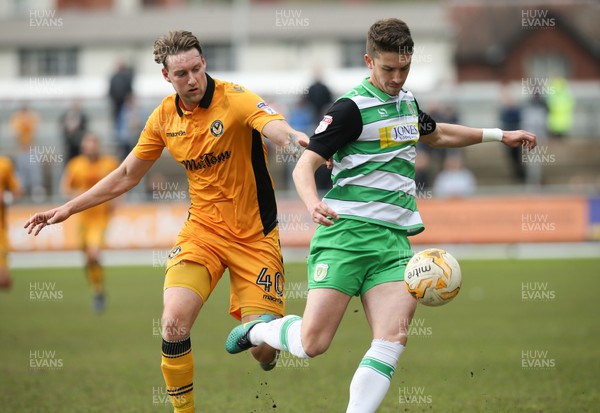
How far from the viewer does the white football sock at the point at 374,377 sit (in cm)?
617

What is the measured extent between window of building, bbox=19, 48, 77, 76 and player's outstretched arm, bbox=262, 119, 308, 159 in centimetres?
4754

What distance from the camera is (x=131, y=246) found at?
23922 millimetres

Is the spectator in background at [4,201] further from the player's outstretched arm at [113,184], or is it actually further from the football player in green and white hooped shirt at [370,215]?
the football player in green and white hooped shirt at [370,215]

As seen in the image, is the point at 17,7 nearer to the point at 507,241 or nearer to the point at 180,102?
the point at 507,241

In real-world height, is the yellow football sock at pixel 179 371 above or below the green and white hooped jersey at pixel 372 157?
below

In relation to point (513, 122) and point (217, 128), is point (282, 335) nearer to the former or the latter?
point (217, 128)

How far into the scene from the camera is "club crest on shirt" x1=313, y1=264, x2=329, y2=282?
21.0 ft

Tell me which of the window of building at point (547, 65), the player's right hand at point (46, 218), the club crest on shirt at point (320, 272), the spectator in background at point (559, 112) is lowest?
the window of building at point (547, 65)

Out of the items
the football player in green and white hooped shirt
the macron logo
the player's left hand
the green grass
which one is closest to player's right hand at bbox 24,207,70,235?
the macron logo

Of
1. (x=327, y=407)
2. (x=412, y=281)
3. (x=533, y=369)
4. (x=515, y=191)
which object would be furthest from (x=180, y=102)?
(x=515, y=191)

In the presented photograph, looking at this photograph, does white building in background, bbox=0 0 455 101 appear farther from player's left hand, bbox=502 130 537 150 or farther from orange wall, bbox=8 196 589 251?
player's left hand, bbox=502 130 537 150

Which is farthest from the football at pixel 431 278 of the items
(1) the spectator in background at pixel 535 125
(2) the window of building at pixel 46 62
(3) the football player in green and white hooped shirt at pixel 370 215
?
(2) the window of building at pixel 46 62

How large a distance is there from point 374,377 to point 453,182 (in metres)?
17.9

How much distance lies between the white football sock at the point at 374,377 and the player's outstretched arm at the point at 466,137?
5.11 ft
